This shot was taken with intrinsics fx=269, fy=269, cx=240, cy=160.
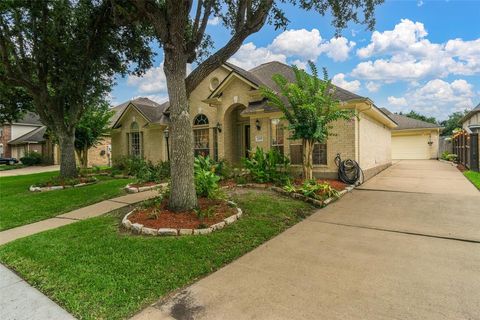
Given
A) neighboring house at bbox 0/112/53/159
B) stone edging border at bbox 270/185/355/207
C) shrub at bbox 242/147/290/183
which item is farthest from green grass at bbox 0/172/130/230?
neighboring house at bbox 0/112/53/159

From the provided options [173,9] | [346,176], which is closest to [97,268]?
[173,9]

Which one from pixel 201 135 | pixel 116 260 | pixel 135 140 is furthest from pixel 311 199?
pixel 135 140

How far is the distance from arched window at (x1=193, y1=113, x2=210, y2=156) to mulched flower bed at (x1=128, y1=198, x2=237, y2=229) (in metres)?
8.40

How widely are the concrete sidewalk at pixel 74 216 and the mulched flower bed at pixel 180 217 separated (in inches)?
66.5

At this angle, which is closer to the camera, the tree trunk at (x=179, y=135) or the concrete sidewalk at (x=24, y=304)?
the concrete sidewalk at (x=24, y=304)

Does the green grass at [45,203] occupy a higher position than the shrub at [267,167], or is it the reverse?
the shrub at [267,167]

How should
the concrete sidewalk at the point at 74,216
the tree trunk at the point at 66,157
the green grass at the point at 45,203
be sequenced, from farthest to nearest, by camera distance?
1. the tree trunk at the point at 66,157
2. the green grass at the point at 45,203
3. the concrete sidewalk at the point at 74,216

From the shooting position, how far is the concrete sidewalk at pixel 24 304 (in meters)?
2.83

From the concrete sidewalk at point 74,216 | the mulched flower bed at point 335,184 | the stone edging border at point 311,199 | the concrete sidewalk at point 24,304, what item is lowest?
the concrete sidewalk at point 24,304

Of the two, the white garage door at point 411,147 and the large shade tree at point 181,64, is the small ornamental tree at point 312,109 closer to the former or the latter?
the large shade tree at point 181,64

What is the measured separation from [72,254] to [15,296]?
3.17ft

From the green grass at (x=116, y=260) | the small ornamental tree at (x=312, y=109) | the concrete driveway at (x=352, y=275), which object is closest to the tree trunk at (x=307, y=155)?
the small ornamental tree at (x=312, y=109)

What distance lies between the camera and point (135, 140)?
17734 millimetres

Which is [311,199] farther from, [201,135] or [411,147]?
[411,147]
